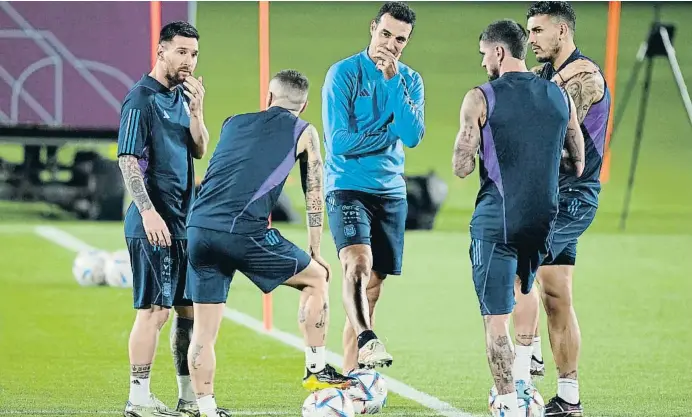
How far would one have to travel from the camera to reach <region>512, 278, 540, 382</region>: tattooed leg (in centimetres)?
766

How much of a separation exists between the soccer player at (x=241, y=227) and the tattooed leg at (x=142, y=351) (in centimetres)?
42

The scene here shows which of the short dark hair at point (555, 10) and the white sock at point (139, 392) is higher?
the short dark hair at point (555, 10)

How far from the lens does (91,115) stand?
20.1m

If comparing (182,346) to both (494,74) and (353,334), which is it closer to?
(353,334)

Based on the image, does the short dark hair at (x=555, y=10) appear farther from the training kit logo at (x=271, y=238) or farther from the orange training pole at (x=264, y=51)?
the orange training pole at (x=264, y=51)

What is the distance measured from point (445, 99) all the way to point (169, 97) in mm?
20499

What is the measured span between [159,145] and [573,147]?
7.62 feet

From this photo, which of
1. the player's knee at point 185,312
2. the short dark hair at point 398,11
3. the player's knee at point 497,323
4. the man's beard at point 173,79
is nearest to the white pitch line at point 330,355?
the player's knee at point 497,323

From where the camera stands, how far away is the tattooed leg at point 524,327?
7656mm

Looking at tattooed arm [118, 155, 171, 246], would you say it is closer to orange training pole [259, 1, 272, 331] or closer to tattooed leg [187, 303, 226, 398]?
tattooed leg [187, 303, 226, 398]

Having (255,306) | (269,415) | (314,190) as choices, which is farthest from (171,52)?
(255,306)

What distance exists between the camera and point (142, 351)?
738cm

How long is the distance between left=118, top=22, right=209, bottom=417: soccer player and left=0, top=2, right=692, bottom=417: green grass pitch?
0.55 m

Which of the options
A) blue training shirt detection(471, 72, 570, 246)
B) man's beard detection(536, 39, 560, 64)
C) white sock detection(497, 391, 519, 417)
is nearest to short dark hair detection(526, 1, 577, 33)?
man's beard detection(536, 39, 560, 64)
